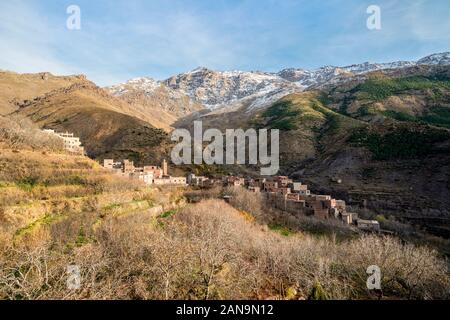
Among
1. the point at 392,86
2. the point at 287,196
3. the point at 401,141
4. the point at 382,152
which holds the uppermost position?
the point at 392,86

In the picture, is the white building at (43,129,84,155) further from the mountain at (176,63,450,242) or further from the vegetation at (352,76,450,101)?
the vegetation at (352,76,450,101)

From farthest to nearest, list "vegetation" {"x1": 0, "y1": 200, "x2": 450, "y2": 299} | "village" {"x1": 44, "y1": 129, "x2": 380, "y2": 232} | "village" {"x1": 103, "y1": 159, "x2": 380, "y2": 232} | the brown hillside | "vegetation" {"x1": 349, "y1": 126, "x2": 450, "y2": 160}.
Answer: the brown hillside < "vegetation" {"x1": 349, "y1": 126, "x2": 450, "y2": 160} < "village" {"x1": 103, "y1": 159, "x2": 380, "y2": 232} < "village" {"x1": 44, "y1": 129, "x2": 380, "y2": 232} < "vegetation" {"x1": 0, "y1": 200, "x2": 450, "y2": 299}

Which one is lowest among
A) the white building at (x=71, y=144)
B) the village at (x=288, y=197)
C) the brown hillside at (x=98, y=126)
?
the village at (x=288, y=197)

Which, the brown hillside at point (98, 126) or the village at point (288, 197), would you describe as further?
the brown hillside at point (98, 126)

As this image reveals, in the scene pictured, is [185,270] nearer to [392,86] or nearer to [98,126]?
[98,126]

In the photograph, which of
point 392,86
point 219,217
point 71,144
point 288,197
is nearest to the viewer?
point 219,217

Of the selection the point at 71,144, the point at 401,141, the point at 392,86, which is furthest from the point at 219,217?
the point at 392,86

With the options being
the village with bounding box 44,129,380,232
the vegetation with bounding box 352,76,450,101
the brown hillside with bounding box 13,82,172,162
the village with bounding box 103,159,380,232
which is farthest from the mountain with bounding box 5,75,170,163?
the vegetation with bounding box 352,76,450,101

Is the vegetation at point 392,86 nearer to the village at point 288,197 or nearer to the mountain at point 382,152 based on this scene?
the mountain at point 382,152

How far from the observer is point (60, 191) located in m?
28.2

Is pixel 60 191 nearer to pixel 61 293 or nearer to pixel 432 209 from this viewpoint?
pixel 61 293

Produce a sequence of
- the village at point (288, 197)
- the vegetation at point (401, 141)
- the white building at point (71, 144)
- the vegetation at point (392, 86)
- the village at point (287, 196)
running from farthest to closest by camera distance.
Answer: the vegetation at point (392, 86), the vegetation at point (401, 141), the white building at point (71, 144), the village at point (288, 197), the village at point (287, 196)

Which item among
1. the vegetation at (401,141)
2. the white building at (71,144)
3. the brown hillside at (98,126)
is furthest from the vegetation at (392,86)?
the white building at (71,144)
